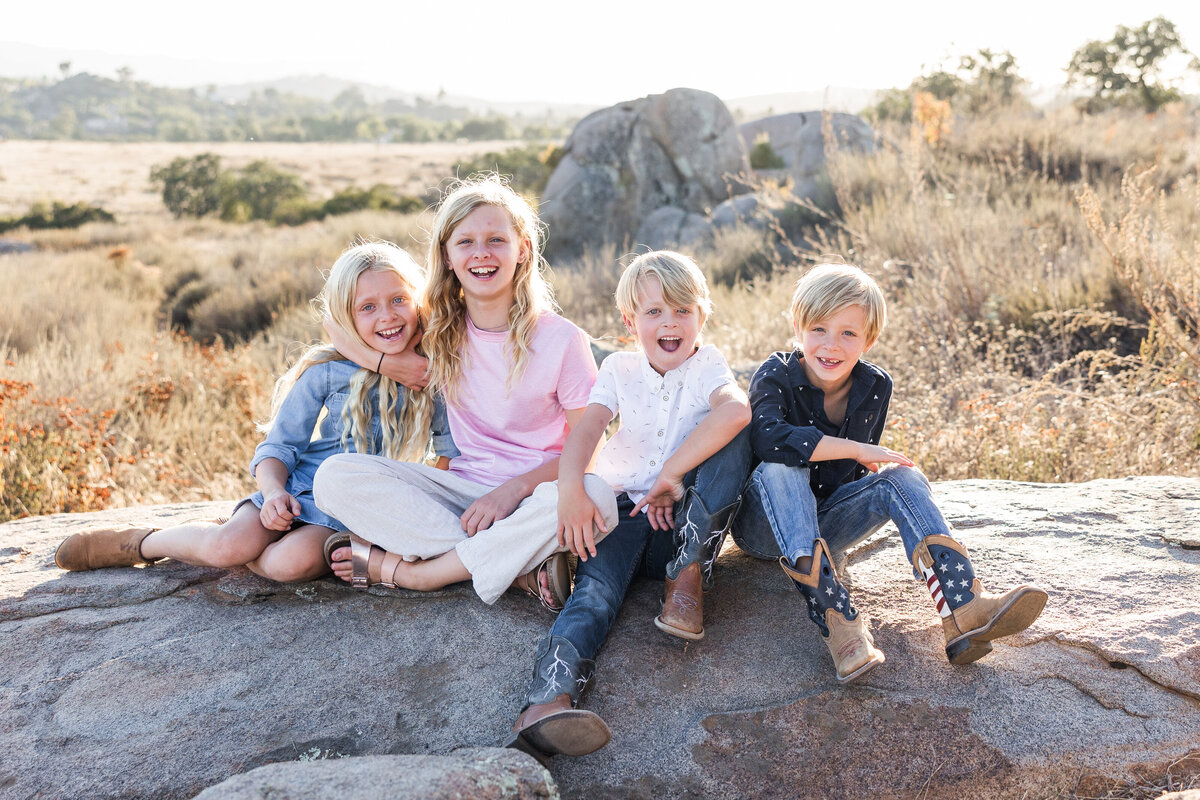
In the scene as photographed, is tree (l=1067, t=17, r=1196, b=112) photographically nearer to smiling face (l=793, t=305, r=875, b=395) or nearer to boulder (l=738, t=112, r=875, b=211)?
boulder (l=738, t=112, r=875, b=211)

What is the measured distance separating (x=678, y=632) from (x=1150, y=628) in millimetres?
1361

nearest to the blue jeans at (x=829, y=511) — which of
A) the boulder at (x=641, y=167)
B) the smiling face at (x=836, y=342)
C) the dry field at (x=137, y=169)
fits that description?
the smiling face at (x=836, y=342)

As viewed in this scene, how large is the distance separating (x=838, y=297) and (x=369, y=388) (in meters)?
1.65

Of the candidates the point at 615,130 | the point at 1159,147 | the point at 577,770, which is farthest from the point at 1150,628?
the point at 615,130

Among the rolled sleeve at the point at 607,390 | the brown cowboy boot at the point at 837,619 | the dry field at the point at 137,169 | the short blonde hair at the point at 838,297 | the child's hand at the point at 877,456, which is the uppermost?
the dry field at the point at 137,169

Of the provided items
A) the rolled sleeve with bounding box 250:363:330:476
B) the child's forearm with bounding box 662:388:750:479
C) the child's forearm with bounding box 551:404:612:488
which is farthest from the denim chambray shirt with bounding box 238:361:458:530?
the child's forearm with bounding box 662:388:750:479

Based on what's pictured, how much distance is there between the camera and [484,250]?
2.93 m

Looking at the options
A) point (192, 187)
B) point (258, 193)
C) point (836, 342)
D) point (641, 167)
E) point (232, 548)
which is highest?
point (192, 187)

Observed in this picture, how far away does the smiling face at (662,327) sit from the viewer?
2.71 m

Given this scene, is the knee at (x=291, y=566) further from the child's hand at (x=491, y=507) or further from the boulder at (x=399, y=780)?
the boulder at (x=399, y=780)

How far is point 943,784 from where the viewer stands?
6.95ft

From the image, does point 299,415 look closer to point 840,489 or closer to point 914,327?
point 840,489

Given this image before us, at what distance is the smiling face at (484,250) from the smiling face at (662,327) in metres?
0.49

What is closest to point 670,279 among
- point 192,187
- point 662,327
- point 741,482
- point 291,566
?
point 662,327
